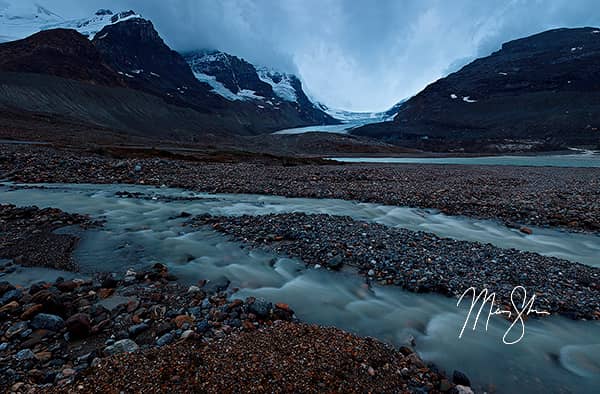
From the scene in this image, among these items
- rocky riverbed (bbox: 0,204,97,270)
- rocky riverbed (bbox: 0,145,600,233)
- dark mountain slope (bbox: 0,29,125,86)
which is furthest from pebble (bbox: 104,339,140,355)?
dark mountain slope (bbox: 0,29,125,86)

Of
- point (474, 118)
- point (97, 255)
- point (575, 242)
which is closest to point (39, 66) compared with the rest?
point (97, 255)

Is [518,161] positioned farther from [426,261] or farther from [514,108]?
[514,108]

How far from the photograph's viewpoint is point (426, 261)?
21.5ft

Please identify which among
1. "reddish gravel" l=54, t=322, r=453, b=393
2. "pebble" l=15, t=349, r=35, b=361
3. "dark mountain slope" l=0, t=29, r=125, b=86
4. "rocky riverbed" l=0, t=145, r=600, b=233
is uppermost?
"dark mountain slope" l=0, t=29, r=125, b=86

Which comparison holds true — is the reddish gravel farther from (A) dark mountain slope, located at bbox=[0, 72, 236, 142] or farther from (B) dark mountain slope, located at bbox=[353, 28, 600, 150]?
(B) dark mountain slope, located at bbox=[353, 28, 600, 150]

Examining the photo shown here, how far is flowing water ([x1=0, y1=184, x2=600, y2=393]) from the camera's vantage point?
12.4 feet

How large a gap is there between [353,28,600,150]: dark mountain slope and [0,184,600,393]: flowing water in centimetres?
11299

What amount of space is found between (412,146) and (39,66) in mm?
136633

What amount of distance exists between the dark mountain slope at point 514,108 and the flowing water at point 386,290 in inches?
4448

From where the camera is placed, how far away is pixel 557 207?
12.9 meters

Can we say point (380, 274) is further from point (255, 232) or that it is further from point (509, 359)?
point (255, 232)

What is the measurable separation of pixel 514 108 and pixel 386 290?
179 metres

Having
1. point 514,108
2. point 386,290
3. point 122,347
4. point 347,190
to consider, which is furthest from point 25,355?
point 514,108

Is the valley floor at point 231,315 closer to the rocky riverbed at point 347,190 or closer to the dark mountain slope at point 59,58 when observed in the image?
the rocky riverbed at point 347,190
